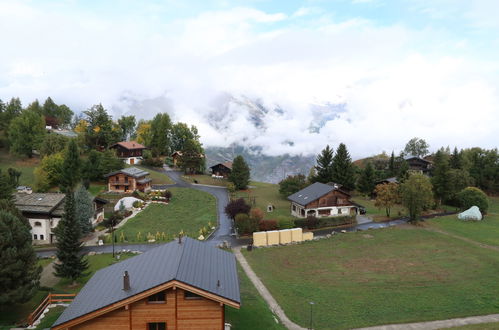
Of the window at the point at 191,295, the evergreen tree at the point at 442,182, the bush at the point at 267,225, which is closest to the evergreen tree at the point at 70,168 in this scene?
the bush at the point at 267,225

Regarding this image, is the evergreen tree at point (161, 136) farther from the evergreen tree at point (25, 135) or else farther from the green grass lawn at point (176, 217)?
the green grass lawn at point (176, 217)

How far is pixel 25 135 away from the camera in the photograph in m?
83.4

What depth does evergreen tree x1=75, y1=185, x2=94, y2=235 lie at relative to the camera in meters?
47.8

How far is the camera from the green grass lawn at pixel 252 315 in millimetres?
23203

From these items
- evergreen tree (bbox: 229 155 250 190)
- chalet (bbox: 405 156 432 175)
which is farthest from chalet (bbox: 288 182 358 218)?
chalet (bbox: 405 156 432 175)

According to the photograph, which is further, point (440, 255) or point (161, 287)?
point (440, 255)

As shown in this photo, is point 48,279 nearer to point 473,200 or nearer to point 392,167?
point 473,200

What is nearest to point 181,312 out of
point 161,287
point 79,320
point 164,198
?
point 161,287

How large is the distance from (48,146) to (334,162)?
211ft

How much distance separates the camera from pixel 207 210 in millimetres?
62125

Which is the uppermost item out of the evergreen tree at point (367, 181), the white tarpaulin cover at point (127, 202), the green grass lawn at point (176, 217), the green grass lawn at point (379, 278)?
the evergreen tree at point (367, 181)

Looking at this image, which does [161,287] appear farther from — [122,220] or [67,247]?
[122,220]

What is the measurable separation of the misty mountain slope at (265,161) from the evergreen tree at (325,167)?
62.8 metres

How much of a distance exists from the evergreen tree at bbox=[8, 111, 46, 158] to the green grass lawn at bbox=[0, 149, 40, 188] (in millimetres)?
2239
